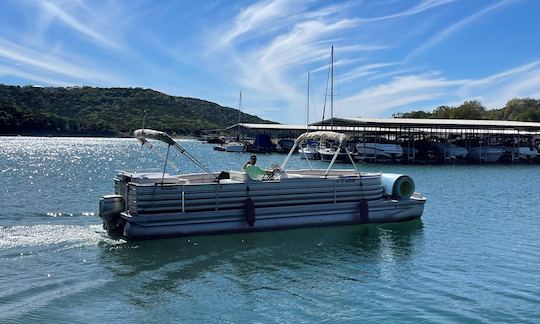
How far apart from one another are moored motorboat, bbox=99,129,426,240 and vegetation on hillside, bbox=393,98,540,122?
14528 centimetres

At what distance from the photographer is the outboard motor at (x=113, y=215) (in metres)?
20.2

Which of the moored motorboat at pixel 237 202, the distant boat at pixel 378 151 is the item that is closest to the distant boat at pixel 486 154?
the distant boat at pixel 378 151

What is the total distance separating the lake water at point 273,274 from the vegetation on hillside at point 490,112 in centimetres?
14504

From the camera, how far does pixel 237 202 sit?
21016 mm

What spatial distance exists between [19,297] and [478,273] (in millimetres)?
12528

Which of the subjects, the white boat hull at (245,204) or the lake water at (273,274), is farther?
the white boat hull at (245,204)

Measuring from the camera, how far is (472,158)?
89188 millimetres

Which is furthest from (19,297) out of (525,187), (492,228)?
(525,187)

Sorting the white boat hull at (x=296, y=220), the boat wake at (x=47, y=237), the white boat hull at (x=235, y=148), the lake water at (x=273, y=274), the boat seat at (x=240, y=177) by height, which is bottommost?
the lake water at (x=273, y=274)

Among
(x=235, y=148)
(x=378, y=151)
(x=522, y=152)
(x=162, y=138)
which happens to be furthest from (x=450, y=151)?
(x=162, y=138)

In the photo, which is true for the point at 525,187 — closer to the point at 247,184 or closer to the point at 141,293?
the point at 247,184

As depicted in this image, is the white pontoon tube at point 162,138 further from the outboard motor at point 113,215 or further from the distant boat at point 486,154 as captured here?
the distant boat at point 486,154

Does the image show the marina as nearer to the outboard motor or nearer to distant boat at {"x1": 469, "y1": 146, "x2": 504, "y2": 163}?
distant boat at {"x1": 469, "y1": 146, "x2": 504, "y2": 163}

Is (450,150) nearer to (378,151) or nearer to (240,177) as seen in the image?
(378,151)
